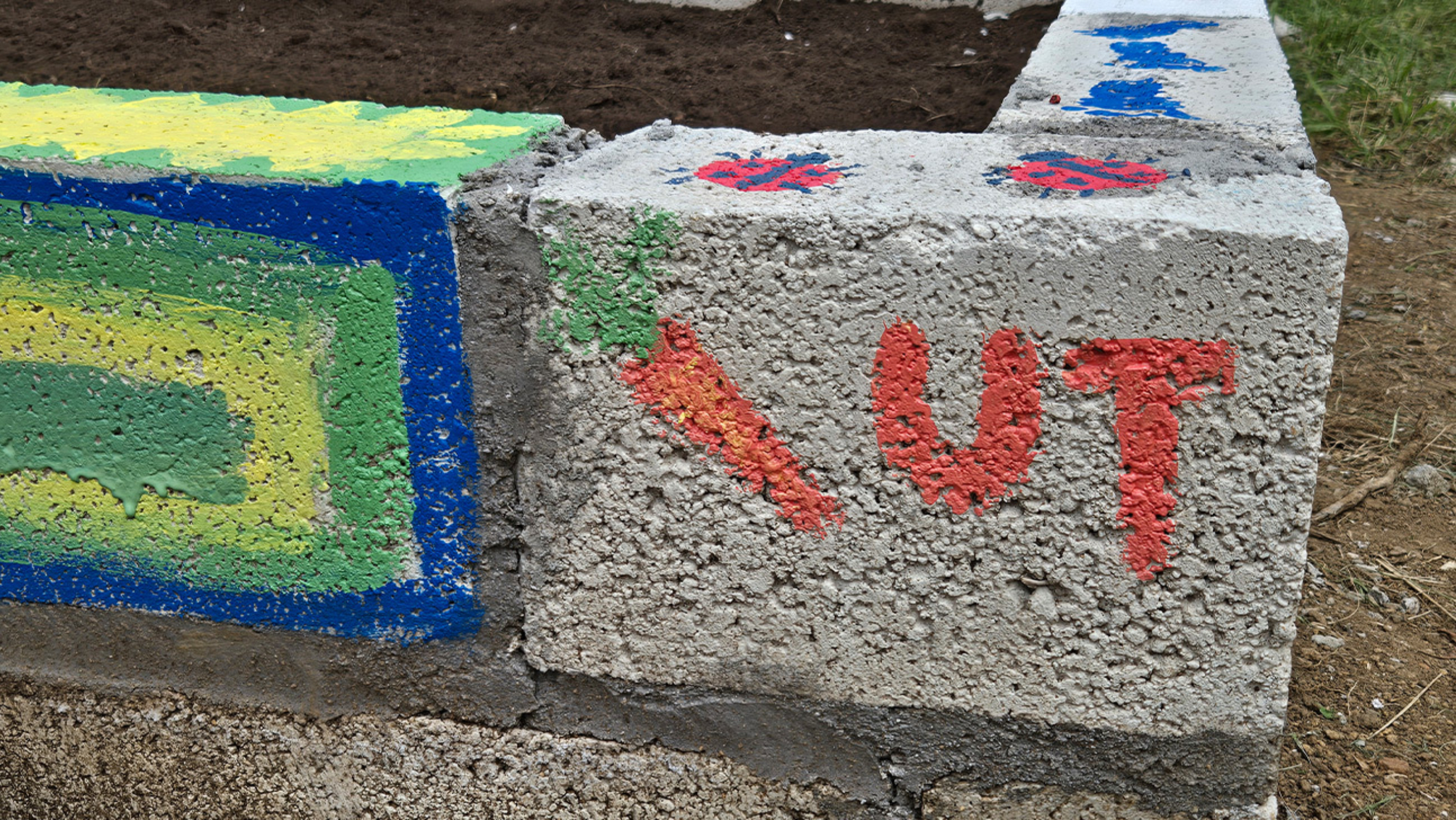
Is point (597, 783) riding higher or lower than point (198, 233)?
lower

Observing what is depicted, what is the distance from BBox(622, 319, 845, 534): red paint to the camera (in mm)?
1233

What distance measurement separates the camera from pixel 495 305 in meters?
1.26

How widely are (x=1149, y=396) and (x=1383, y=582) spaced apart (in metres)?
1.21

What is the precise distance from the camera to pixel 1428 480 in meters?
2.26

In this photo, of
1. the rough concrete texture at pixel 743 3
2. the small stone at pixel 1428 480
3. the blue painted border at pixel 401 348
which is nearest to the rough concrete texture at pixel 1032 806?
the blue painted border at pixel 401 348

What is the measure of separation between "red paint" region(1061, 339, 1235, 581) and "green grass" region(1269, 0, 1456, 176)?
343 cm

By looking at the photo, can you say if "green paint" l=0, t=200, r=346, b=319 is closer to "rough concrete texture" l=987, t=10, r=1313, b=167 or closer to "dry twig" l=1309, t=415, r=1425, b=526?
"rough concrete texture" l=987, t=10, r=1313, b=167

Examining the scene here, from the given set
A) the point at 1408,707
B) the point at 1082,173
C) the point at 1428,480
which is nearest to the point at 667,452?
the point at 1082,173

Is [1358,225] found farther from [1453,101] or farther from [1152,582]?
[1152,582]

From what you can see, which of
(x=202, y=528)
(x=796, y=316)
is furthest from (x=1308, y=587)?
(x=202, y=528)

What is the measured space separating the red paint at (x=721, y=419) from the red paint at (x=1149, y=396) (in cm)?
32

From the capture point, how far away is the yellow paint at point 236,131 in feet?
4.34

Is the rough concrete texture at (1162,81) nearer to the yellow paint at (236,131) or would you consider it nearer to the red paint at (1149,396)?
the red paint at (1149,396)

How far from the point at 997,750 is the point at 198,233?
3.85 feet
